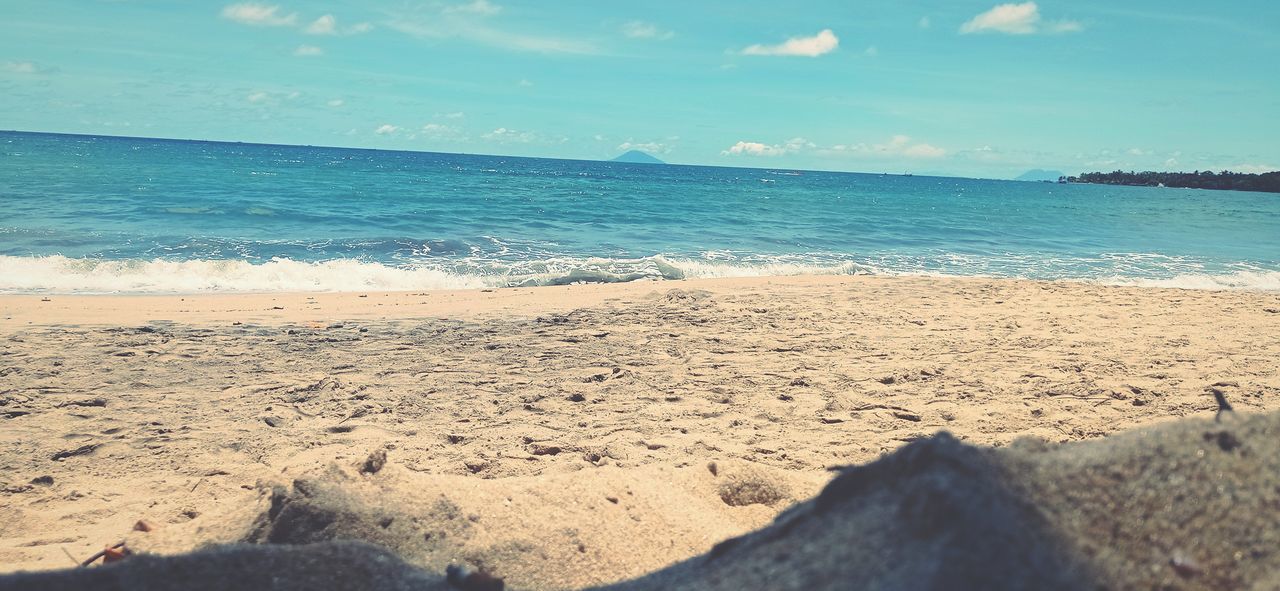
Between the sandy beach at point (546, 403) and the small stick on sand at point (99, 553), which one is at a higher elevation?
the sandy beach at point (546, 403)

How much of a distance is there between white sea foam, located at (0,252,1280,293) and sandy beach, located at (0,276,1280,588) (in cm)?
214

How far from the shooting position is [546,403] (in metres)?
5.27

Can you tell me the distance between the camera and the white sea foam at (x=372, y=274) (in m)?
11.0

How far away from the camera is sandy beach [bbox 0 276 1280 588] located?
3.33 m

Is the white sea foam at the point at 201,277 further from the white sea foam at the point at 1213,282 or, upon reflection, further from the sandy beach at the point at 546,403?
the white sea foam at the point at 1213,282

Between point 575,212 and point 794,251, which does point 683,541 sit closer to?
point 794,251

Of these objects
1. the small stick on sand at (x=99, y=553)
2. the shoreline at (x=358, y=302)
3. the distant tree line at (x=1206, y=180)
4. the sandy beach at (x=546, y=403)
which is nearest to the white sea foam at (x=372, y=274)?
the shoreline at (x=358, y=302)

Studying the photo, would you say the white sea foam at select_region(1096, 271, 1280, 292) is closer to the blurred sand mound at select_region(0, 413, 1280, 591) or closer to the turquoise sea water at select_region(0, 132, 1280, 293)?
the turquoise sea water at select_region(0, 132, 1280, 293)

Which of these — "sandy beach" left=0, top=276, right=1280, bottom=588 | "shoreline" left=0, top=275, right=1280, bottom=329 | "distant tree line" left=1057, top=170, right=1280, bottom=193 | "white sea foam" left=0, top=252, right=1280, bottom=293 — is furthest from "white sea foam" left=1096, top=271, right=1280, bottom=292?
"distant tree line" left=1057, top=170, right=1280, bottom=193

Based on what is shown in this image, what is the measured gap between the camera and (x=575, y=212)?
2672 centimetres

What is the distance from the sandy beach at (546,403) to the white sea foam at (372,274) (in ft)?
7.02

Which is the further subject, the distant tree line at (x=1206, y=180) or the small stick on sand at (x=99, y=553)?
the distant tree line at (x=1206, y=180)

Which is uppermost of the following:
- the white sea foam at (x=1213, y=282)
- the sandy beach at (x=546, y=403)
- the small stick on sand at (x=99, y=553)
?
the white sea foam at (x=1213, y=282)

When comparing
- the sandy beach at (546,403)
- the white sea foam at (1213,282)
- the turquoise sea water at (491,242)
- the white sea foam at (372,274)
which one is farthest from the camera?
the white sea foam at (1213,282)
